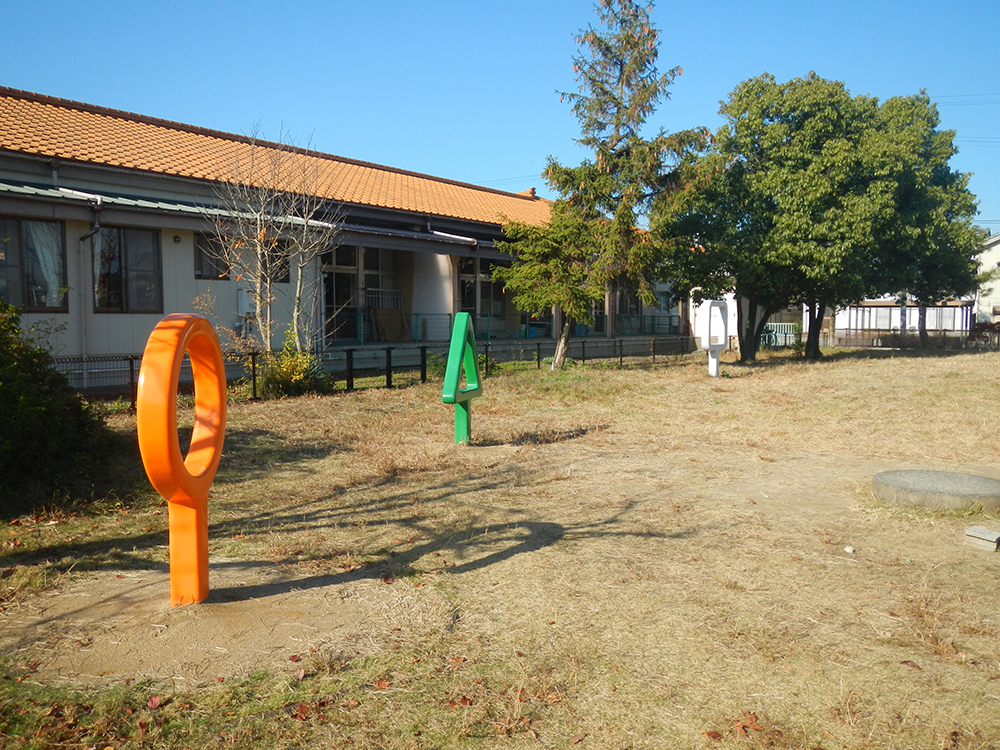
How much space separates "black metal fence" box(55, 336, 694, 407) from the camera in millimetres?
12164

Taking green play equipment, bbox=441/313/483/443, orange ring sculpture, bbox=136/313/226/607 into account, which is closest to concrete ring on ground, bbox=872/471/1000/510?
green play equipment, bbox=441/313/483/443

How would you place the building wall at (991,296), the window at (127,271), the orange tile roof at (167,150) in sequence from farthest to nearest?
the building wall at (991,296), the orange tile roof at (167,150), the window at (127,271)

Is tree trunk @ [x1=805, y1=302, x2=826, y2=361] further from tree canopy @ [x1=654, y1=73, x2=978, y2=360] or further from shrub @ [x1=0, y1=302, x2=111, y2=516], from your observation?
shrub @ [x1=0, y1=302, x2=111, y2=516]

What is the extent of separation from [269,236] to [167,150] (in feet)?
14.5

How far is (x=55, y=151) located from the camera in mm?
12875

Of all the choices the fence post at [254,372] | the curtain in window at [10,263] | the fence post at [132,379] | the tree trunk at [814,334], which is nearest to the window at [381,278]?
the fence post at [254,372]

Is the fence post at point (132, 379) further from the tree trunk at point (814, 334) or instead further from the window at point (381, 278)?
the tree trunk at point (814, 334)

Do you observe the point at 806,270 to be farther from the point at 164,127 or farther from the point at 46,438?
the point at 46,438

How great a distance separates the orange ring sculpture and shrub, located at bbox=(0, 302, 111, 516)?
8.27 feet

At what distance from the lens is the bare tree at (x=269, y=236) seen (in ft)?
43.7

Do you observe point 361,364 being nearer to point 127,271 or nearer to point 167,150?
point 127,271

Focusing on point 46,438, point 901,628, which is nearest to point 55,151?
point 46,438

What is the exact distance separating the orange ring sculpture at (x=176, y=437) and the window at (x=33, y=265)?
8733 mm

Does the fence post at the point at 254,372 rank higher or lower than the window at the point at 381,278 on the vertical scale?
lower
